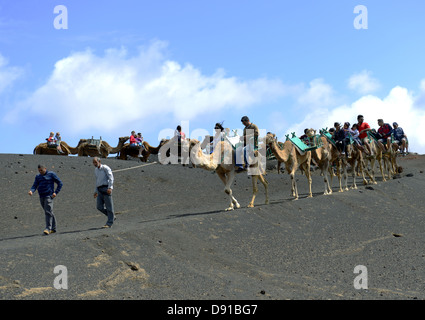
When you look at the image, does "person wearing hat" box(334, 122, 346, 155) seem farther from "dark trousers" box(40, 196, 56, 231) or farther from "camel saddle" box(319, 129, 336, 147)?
"dark trousers" box(40, 196, 56, 231)

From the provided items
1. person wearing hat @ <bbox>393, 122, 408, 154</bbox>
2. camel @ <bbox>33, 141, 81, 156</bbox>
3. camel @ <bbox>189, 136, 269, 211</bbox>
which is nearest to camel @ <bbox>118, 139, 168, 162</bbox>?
camel @ <bbox>33, 141, 81, 156</bbox>

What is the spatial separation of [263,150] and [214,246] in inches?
219

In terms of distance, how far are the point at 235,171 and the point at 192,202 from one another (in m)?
6.03

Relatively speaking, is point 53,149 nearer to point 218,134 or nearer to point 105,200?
point 218,134

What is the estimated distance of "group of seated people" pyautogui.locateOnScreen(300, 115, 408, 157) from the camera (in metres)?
25.2

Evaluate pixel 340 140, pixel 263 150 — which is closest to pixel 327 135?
pixel 340 140

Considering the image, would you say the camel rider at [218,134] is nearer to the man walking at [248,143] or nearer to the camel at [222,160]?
the camel at [222,160]

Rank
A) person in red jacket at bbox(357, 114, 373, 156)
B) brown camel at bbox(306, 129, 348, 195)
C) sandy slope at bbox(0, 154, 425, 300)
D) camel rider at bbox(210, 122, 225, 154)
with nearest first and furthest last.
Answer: sandy slope at bbox(0, 154, 425, 300), camel rider at bbox(210, 122, 225, 154), brown camel at bbox(306, 129, 348, 195), person in red jacket at bbox(357, 114, 373, 156)

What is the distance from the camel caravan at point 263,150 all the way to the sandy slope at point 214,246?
1586 mm

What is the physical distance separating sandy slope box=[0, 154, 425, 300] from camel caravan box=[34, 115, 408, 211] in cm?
159

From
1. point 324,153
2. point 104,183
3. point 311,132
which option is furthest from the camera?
point 324,153

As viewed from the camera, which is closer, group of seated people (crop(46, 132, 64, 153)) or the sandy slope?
the sandy slope

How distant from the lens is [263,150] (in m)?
19.9

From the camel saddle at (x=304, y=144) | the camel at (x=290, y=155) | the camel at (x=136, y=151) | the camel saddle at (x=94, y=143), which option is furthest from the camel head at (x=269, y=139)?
the camel saddle at (x=94, y=143)
